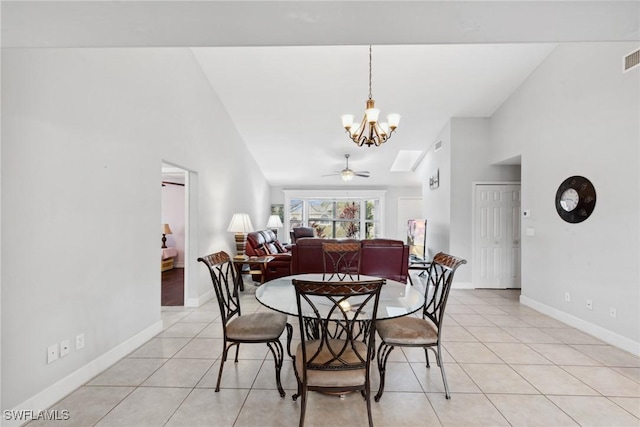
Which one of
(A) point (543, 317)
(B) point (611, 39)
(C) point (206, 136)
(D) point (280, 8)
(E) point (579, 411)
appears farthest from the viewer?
(C) point (206, 136)

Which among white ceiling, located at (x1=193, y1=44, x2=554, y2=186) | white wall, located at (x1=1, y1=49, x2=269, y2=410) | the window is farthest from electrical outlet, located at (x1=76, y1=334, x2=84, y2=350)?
the window

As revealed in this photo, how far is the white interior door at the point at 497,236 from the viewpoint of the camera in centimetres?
559

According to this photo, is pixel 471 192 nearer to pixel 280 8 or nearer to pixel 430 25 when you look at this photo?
pixel 430 25

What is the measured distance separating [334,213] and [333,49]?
21.5 feet

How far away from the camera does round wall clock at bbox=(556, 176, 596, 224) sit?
3.52m

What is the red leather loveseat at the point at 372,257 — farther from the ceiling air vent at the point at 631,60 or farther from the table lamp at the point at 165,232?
the table lamp at the point at 165,232

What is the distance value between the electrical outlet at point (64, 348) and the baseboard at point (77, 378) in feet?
0.61

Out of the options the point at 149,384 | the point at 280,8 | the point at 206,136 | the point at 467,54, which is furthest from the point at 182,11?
the point at 467,54

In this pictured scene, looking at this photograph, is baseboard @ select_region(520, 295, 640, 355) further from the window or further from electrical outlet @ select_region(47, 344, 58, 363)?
the window

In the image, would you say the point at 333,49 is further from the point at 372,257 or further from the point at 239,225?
the point at 239,225

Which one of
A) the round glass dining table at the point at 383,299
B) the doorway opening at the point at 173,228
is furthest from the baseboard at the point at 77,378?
the doorway opening at the point at 173,228

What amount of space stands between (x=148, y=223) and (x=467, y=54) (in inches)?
181

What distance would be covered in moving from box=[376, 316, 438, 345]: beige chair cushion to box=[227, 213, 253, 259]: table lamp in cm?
335

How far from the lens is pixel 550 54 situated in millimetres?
4137
